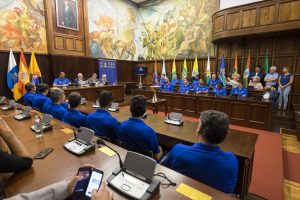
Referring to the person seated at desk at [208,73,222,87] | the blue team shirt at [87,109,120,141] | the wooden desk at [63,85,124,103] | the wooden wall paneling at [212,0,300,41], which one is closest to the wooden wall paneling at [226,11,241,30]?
the wooden wall paneling at [212,0,300,41]

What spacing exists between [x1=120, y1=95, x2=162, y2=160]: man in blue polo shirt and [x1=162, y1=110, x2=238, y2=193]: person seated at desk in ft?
1.81

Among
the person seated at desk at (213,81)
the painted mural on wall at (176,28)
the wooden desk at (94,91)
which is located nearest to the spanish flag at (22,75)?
the wooden desk at (94,91)

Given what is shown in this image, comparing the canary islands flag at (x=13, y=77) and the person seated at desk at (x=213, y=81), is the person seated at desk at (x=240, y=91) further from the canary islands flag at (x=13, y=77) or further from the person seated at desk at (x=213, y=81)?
the canary islands flag at (x=13, y=77)

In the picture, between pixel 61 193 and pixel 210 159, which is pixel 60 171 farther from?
pixel 210 159

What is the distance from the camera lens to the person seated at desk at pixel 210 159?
1.22 meters

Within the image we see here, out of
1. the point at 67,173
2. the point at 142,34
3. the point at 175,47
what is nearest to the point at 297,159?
the point at 67,173

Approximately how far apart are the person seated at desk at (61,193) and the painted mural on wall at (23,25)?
7.49 metres

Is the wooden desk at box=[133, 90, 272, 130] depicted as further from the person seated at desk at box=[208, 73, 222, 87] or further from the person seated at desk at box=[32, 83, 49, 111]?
the person seated at desk at box=[32, 83, 49, 111]

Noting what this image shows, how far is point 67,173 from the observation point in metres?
1.22

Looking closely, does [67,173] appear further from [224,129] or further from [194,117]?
[194,117]

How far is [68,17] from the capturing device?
313 inches

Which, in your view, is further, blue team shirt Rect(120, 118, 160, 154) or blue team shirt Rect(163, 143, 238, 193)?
blue team shirt Rect(120, 118, 160, 154)

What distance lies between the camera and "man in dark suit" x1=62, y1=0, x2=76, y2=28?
25.6 ft

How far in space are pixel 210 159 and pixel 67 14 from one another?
29.5ft
